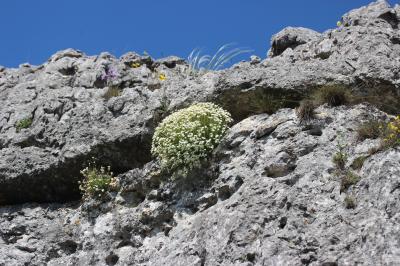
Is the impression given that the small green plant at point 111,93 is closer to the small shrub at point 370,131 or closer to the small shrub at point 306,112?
the small shrub at point 306,112

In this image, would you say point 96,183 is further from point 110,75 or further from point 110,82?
point 110,75

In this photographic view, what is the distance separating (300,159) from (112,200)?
12.8 feet

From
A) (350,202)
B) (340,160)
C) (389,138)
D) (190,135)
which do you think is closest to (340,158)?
(340,160)

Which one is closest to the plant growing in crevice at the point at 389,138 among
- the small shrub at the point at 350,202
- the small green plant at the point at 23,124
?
the small shrub at the point at 350,202

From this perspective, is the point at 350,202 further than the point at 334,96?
No

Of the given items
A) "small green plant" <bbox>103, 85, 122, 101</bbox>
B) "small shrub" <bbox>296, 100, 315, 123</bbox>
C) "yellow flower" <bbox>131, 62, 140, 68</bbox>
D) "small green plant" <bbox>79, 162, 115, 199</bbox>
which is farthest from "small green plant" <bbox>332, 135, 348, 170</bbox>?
"yellow flower" <bbox>131, 62, 140, 68</bbox>

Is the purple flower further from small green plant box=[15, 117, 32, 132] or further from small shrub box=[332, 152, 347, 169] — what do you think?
small shrub box=[332, 152, 347, 169]

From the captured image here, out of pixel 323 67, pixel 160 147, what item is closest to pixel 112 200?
pixel 160 147

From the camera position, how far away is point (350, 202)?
7.60 metres

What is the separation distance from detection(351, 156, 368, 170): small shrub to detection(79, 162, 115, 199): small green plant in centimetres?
485

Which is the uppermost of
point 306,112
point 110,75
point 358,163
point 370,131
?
point 110,75

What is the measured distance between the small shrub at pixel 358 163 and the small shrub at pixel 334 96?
183cm

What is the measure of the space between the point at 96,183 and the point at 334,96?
486 centimetres

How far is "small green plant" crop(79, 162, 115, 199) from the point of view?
11.1 meters
